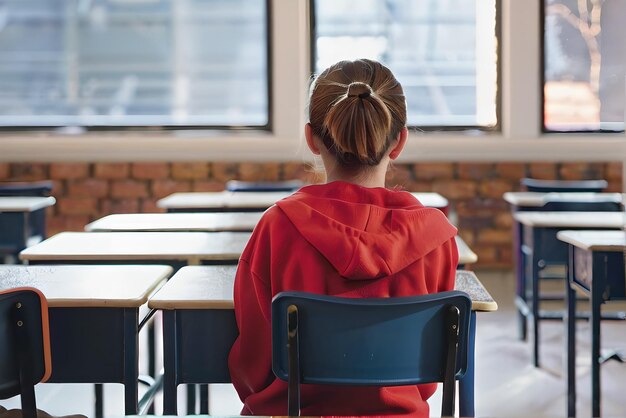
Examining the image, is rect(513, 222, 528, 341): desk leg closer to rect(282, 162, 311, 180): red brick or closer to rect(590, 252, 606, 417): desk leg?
rect(590, 252, 606, 417): desk leg

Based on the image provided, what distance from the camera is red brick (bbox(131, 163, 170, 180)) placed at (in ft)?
17.9

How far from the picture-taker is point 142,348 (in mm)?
3873

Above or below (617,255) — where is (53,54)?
above

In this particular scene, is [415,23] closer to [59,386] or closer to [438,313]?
[59,386]

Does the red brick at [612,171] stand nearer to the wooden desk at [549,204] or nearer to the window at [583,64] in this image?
the window at [583,64]

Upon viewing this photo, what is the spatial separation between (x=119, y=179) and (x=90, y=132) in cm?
41

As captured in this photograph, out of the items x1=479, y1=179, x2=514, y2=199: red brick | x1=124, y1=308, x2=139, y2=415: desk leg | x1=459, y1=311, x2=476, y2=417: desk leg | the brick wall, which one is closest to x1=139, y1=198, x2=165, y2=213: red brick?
the brick wall

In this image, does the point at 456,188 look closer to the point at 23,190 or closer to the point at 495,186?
the point at 495,186

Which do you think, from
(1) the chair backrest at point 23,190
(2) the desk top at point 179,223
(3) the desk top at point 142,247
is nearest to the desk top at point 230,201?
(2) the desk top at point 179,223

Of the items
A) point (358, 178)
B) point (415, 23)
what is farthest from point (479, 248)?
point (358, 178)

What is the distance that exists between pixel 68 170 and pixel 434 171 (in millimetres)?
2345

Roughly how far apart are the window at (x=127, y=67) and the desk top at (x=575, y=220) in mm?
2600

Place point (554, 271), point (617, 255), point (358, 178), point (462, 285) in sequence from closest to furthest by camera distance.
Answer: point (358, 178) < point (462, 285) < point (617, 255) < point (554, 271)

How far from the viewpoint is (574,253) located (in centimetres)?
285
